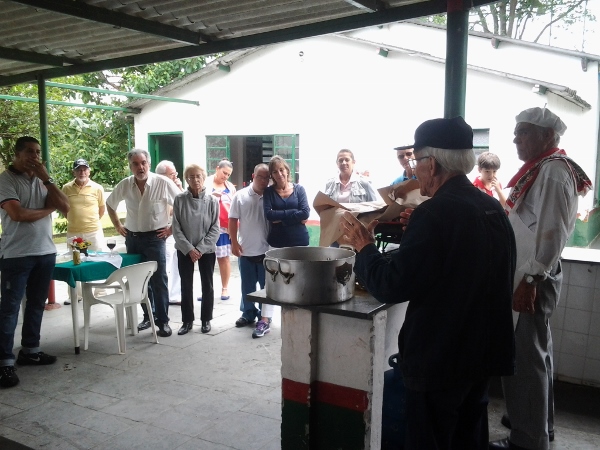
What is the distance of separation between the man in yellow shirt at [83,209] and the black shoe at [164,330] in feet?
5.84

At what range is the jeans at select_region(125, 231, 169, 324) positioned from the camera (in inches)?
224

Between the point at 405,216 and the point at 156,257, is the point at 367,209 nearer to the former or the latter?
the point at 405,216

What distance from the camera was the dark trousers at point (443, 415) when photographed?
2.19 meters

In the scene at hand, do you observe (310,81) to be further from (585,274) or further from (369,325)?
(369,325)

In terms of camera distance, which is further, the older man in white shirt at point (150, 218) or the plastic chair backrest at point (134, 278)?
the older man in white shirt at point (150, 218)

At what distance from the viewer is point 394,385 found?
9.61ft

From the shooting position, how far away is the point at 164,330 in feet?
18.8

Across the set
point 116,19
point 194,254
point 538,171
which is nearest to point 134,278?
point 194,254

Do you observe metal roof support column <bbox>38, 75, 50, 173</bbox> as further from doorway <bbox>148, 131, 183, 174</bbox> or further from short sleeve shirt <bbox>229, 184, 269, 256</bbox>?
doorway <bbox>148, 131, 183, 174</bbox>

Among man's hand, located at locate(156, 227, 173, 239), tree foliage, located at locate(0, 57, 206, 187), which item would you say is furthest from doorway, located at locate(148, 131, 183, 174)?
man's hand, located at locate(156, 227, 173, 239)

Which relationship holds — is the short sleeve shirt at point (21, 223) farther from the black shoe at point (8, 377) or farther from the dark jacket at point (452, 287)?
the dark jacket at point (452, 287)

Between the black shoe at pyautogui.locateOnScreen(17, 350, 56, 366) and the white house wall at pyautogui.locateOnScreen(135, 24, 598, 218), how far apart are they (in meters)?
6.32

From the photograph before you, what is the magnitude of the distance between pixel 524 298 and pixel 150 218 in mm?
3930

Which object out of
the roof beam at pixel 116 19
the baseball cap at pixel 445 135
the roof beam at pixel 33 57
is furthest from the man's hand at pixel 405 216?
the roof beam at pixel 33 57
